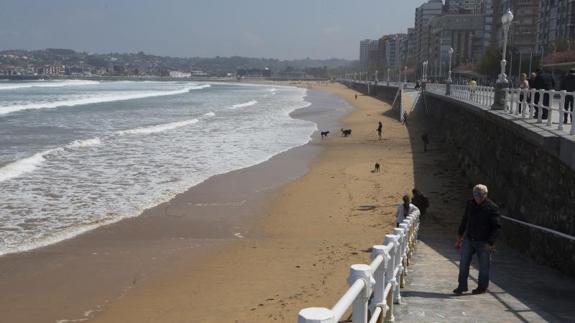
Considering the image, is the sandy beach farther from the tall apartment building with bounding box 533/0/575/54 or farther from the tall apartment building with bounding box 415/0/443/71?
the tall apartment building with bounding box 415/0/443/71

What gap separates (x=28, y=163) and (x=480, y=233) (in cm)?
1879

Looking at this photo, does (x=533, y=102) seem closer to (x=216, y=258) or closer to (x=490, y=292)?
(x=490, y=292)

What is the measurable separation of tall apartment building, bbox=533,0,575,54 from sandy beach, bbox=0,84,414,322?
7024 cm

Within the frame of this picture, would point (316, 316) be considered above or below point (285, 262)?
above

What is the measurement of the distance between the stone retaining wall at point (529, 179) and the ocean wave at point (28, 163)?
1447 cm

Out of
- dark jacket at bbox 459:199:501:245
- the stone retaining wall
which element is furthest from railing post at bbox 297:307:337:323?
the stone retaining wall

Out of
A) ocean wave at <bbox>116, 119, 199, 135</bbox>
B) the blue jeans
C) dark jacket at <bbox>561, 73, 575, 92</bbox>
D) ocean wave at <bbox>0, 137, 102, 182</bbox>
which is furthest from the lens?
ocean wave at <bbox>116, 119, 199, 135</bbox>

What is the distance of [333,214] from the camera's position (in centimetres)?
1411

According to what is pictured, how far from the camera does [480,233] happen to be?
6168 millimetres

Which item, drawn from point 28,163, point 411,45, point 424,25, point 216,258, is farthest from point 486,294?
point 411,45

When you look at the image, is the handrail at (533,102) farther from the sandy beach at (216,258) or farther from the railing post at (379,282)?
the railing post at (379,282)

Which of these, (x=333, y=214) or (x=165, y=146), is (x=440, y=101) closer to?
(x=165, y=146)

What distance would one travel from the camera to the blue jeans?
620cm

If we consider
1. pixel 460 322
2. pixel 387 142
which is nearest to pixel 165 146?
pixel 387 142
